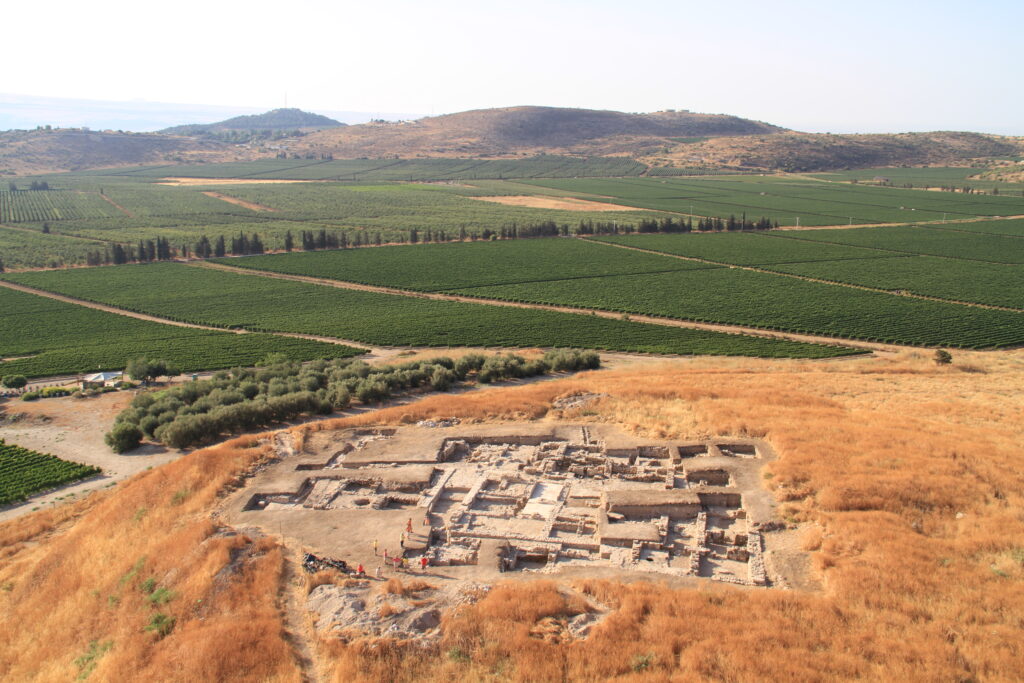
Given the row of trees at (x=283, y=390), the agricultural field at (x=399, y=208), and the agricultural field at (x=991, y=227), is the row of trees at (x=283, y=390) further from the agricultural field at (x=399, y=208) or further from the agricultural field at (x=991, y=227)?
the agricultural field at (x=991, y=227)

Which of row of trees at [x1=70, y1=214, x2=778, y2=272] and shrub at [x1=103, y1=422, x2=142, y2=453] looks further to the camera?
row of trees at [x1=70, y1=214, x2=778, y2=272]

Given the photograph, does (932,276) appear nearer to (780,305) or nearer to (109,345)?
(780,305)

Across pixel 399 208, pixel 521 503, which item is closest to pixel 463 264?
pixel 399 208

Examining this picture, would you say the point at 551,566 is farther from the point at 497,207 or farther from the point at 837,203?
the point at 837,203

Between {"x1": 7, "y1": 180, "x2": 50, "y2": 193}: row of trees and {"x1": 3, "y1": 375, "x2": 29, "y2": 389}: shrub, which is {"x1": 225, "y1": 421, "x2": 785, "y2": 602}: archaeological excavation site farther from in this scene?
{"x1": 7, "y1": 180, "x2": 50, "y2": 193}: row of trees

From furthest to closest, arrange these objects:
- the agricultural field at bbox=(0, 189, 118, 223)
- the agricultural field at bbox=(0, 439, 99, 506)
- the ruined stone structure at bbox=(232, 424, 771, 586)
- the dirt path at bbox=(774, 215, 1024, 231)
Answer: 1. the agricultural field at bbox=(0, 189, 118, 223)
2. the dirt path at bbox=(774, 215, 1024, 231)
3. the agricultural field at bbox=(0, 439, 99, 506)
4. the ruined stone structure at bbox=(232, 424, 771, 586)

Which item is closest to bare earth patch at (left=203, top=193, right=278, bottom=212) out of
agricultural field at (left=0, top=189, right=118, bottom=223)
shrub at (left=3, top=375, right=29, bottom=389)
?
agricultural field at (left=0, top=189, right=118, bottom=223)

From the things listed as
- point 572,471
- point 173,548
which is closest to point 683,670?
point 572,471
